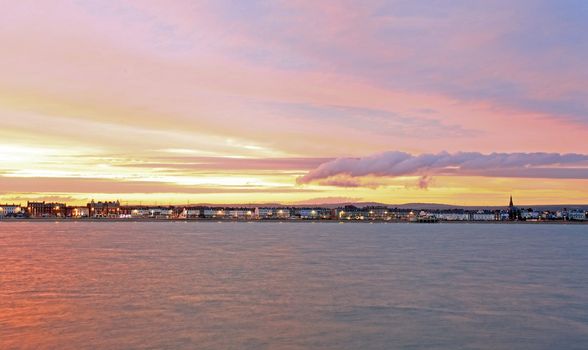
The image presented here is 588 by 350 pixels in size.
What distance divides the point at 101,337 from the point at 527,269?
1310 inches

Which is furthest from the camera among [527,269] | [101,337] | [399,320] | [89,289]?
[527,269]

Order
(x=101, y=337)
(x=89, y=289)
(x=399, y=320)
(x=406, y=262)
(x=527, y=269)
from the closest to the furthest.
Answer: (x=101, y=337) → (x=399, y=320) → (x=89, y=289) → (x=527, y=269) → (x=406, y=262)

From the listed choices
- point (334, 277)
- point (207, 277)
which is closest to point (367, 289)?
point (334, 277)

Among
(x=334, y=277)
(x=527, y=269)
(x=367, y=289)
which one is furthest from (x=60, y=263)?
(x=527, y=269)

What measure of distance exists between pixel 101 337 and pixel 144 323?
2472 millimetres

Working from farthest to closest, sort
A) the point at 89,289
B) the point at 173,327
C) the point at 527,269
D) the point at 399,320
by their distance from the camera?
the point at 527,269 → the point at 89,289 → the point at 399,320 → the point at 173,327

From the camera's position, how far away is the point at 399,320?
23.1 meters

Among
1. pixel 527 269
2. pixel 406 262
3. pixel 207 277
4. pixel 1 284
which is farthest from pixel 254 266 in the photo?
pixel 527 269

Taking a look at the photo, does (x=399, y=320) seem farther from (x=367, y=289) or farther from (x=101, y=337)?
(x=101, y=337)

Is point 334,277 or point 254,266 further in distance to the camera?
point 254,266

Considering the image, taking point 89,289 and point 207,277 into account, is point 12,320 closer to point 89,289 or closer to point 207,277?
point 89,289

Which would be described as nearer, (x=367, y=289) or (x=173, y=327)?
(x=173, y=327)

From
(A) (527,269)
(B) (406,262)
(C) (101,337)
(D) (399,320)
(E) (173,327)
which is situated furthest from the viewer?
(B) (406,262)

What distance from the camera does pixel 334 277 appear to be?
3706 centimetres
